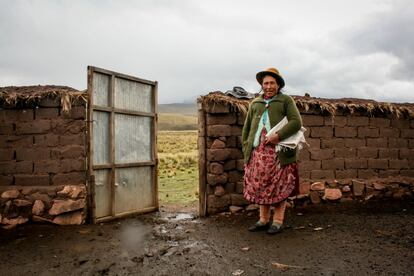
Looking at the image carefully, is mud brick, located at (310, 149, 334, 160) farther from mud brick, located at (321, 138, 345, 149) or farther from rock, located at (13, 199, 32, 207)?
rock, located at (13, 199, 32, 207)

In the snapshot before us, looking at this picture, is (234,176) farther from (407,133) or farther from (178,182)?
(178,182)

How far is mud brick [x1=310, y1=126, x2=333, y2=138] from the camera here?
22.6ft

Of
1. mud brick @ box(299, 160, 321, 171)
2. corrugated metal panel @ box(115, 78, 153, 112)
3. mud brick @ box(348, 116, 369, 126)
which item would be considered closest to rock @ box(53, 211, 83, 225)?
corrugated metal panel @ box(115, 78, 153, 112)

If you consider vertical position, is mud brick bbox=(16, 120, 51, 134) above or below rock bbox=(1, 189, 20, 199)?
above

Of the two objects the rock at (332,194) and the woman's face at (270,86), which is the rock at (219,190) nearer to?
the rock at (332,194)

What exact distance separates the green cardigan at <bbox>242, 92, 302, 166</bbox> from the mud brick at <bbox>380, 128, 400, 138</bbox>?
328cm

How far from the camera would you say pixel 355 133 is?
718 centimetres

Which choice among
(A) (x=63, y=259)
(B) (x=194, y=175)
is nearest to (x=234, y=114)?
(A) (x=63, y=259)

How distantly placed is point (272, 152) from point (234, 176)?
167cm

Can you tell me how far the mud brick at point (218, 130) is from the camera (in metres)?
6.43

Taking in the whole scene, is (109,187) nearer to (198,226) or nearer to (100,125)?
(100,125)

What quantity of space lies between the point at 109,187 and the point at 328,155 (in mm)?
3943

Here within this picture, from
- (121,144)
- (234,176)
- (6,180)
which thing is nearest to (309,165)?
(234,176)

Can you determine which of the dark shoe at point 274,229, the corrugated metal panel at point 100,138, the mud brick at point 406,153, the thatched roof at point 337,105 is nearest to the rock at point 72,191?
the corrugated metal panel at point 100,138
